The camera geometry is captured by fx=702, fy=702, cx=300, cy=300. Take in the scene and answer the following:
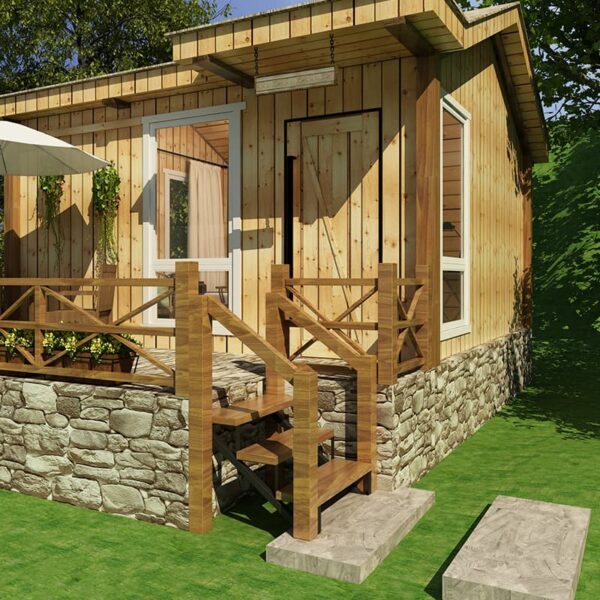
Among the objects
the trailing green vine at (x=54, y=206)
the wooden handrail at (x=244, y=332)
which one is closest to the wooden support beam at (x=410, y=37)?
the wooden handrail at (x=244, y=332)

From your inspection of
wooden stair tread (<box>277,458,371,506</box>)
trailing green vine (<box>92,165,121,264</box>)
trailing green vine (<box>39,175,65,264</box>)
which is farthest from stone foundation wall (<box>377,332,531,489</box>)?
trailing green vine (<box>39,175,65,264</box>)

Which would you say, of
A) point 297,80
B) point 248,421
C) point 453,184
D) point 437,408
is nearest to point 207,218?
point 297,80

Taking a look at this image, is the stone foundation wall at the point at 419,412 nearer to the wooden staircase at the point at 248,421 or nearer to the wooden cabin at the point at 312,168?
the wooden cabin at the point at 312,168

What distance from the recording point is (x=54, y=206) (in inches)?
333

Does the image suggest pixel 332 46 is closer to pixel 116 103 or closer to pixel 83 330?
pixel 116 103

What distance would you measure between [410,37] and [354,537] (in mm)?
4019

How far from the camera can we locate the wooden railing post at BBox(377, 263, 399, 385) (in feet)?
18.1

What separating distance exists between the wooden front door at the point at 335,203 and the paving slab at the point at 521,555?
2623 mm

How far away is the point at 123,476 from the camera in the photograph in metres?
5.36

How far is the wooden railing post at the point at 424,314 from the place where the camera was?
6.26 meters

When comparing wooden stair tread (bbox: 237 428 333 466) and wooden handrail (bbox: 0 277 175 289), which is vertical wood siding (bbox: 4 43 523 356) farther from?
wooden stair tread (bbox: 237 428 333 466)

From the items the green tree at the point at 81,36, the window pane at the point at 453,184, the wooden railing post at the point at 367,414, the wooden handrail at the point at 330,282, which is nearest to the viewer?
the wooden railing post at the point at 367,414

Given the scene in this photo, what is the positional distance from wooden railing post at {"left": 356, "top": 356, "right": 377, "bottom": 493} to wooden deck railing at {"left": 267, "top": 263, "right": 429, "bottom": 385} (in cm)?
9

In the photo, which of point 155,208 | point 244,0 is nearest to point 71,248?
point 155,208
